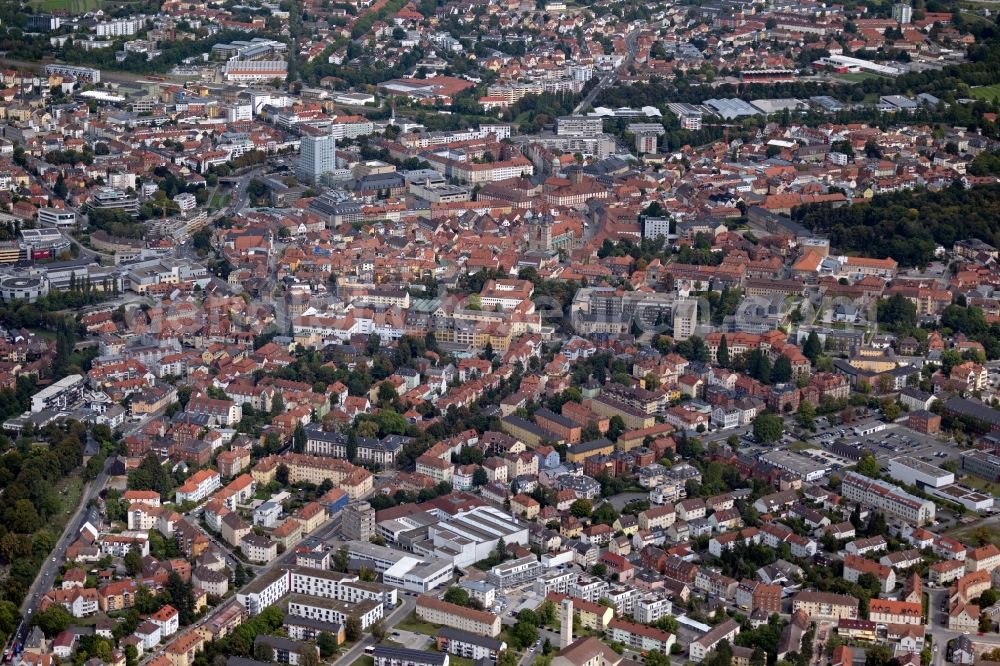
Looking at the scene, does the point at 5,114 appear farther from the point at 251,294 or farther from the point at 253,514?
the point at 253,514

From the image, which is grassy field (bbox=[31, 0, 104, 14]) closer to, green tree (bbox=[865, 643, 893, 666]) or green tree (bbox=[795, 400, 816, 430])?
green tree (bbox=[795, 400, 816, 430])

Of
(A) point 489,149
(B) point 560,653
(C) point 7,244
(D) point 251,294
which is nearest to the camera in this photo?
(B) point 560,653

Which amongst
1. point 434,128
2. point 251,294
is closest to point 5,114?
point 434,128

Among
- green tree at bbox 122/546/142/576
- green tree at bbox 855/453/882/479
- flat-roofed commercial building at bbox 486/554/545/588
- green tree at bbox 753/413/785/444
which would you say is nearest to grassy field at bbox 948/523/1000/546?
green tree at bbox 855/453/882/479

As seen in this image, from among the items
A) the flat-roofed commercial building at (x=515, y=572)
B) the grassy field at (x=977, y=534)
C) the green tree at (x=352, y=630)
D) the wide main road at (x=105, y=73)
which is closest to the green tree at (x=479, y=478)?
the flat-roofed commercial building at (x=515, y=572)

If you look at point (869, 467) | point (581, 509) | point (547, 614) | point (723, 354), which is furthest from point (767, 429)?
point (547, 614)
